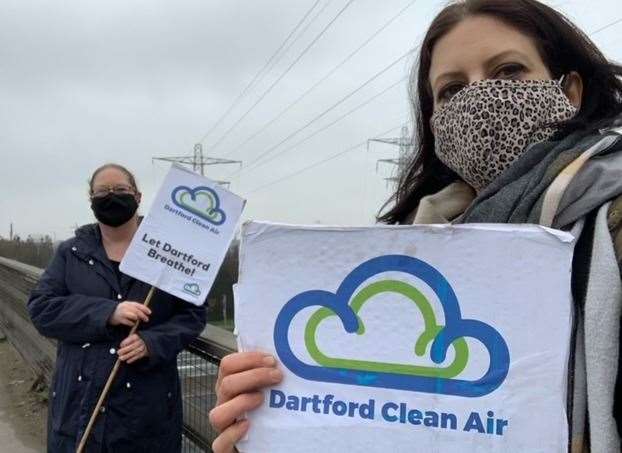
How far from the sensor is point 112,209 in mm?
3709

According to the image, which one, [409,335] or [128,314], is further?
[128,314]

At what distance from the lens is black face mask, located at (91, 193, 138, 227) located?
12.1ft

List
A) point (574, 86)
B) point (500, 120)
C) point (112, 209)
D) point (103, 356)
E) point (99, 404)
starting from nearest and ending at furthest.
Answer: point (500, 120) < point (574, 86) < point (99, 404) < point (103, 356) < point (112, 209)

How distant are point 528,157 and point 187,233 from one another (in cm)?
260

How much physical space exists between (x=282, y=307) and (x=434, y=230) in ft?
1.04

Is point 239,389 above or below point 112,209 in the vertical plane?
below

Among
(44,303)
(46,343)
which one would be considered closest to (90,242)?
(44,303)

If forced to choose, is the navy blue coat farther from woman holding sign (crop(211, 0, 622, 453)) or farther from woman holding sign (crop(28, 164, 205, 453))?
woman holding sign (crop(211, 0, 622, 453))

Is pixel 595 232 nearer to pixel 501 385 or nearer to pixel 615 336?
pixel 615 336

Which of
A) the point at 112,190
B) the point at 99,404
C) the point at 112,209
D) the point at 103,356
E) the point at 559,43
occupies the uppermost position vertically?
the point at 559,43

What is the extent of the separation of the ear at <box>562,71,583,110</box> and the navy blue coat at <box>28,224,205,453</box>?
2.51 m

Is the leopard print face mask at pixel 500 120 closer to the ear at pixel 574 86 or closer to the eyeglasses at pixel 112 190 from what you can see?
the ear at pixel 574 86

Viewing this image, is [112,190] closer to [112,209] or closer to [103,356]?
[112,209]

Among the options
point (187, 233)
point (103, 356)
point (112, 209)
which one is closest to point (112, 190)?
point (112, 209)
